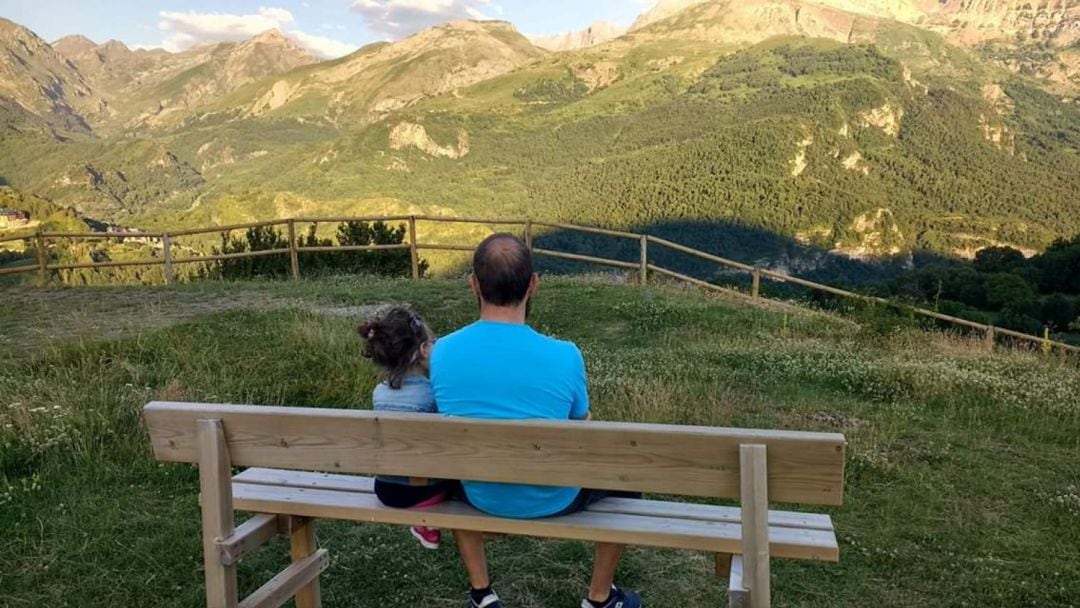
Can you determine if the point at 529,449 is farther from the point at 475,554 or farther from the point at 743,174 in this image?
the point at 743,174

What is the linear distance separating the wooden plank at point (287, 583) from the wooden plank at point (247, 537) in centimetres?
14

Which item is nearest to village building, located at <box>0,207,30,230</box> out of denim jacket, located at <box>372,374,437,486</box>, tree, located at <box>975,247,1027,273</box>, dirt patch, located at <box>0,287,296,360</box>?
dirt patch, located at <box>0,287,296,360</box>

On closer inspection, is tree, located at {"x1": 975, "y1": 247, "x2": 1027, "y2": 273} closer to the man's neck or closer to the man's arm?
the man's arm

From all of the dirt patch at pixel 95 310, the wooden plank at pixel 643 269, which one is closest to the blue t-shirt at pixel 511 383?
the dirt patch at pixel 95 310

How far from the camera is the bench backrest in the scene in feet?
5.78

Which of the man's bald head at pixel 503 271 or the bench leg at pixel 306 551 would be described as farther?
the bench leg at pixel 306 551

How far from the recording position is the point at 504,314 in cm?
212

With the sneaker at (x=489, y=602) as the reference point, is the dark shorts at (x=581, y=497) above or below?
above

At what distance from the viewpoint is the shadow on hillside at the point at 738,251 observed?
88.5 m

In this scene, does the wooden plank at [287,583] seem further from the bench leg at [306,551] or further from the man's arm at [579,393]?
the man's arm at [579,393]

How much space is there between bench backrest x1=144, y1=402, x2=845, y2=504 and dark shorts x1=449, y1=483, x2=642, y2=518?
0.29 metres

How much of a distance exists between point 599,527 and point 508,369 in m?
0.50

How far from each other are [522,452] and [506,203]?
140 metres

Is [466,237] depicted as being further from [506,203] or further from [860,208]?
[860,208]
